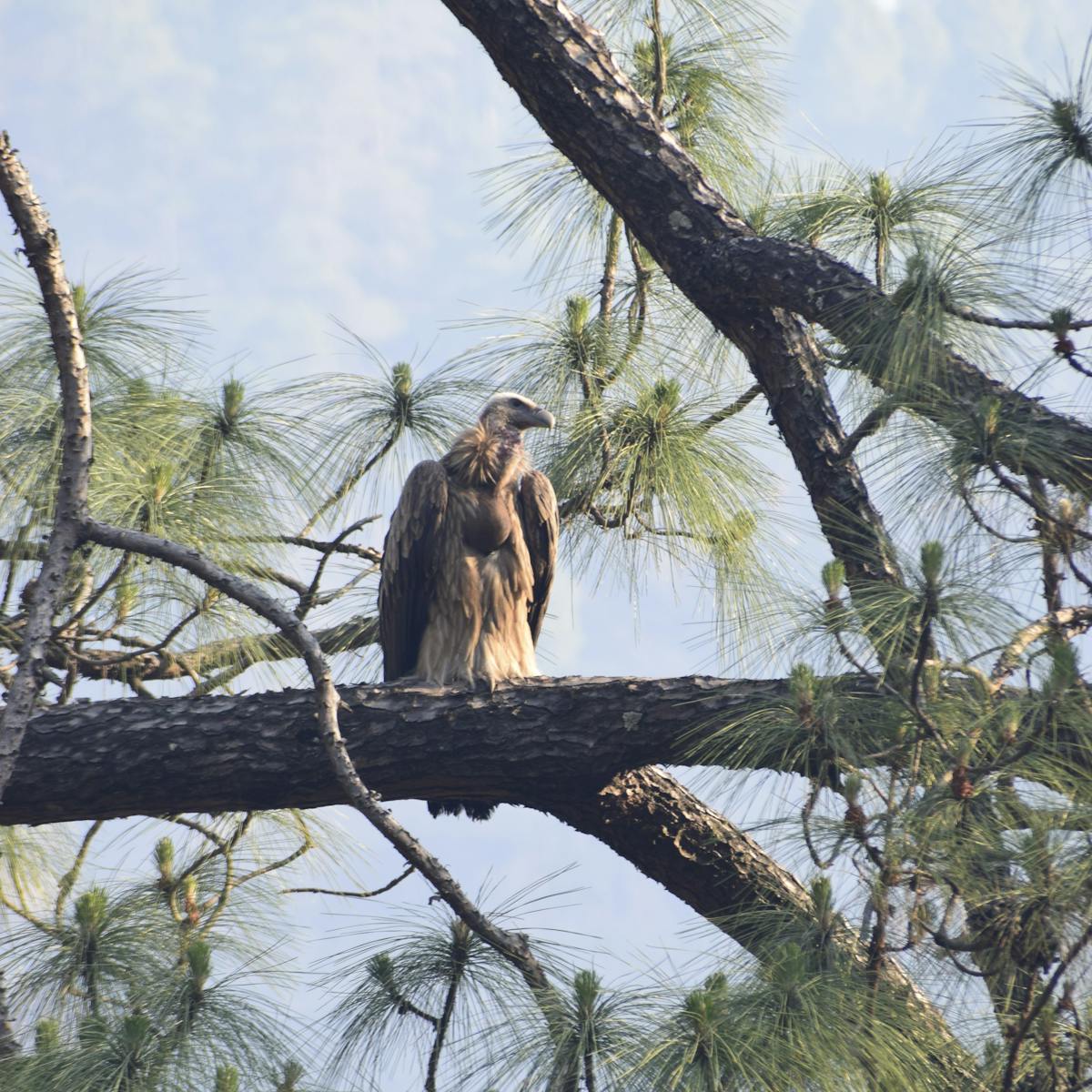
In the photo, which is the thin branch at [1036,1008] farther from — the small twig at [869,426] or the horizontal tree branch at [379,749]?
the small twig at [869,426]

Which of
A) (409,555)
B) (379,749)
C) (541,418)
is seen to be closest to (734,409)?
(541,418)

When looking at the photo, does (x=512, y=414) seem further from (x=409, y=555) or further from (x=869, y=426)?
(x=869, y=426)

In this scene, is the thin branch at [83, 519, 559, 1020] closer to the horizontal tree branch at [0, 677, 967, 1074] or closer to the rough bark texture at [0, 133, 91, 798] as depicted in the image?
the rough bark texture at [0, 133, 91, 798]

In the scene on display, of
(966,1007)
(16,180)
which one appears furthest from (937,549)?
(16,180)

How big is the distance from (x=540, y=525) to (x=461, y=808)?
0.96 metres

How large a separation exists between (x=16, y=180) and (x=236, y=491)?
1.20m

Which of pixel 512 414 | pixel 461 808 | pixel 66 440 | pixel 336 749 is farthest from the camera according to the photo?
pixel 512 414

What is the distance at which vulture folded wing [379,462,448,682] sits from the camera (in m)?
4.62

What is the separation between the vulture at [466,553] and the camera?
4605 mm

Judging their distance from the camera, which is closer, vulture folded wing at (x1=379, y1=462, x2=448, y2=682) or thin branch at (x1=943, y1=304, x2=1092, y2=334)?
thin branch at (x1=943, y1=304, x2=1092, y2=334)

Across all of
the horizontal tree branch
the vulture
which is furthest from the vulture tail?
the vulture

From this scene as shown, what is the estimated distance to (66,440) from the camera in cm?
309

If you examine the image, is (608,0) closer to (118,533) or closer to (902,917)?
(118,533)

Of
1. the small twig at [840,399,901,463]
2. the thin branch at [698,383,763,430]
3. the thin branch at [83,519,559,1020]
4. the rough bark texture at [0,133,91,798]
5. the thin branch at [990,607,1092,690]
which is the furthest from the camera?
the thin branch at [698,383,763,430]
